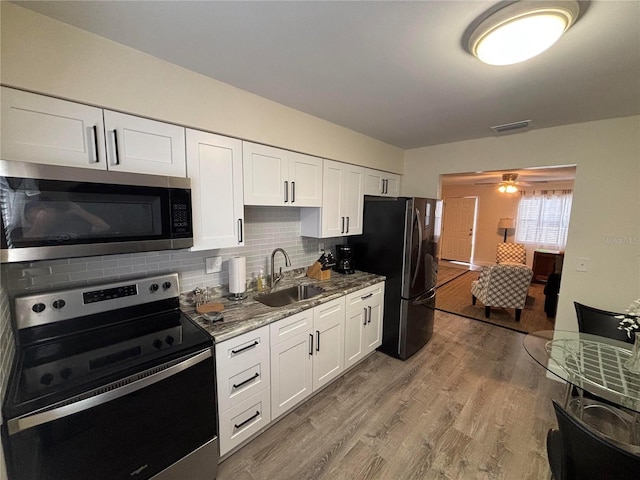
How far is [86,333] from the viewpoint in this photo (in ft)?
4.67

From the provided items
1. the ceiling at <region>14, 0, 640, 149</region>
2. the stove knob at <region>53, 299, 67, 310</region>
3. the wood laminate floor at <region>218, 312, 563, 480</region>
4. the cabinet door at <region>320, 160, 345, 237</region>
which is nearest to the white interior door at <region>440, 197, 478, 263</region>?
the wood laminate floor at <region>218, 312, 563, 480</region>

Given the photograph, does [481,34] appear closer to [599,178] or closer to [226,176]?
[226,176]

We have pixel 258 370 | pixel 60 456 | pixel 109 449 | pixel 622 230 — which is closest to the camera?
pixel 60 456

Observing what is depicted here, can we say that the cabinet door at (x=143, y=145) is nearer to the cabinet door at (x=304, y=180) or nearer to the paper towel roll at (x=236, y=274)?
the paper towel roll at (x=236, y=274)

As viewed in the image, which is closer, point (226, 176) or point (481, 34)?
point (481, 34)

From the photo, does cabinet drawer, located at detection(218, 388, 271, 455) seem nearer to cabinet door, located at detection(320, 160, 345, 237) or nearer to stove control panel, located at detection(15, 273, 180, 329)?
stove control panel, located at detection(15, 273, 180, 329)

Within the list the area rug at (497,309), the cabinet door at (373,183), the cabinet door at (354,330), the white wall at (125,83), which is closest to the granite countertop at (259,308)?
the cabinet door at (354,330)

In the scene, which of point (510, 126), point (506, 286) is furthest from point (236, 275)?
point (506, 286)

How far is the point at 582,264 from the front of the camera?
7.71ft

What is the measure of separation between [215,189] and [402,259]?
1.89m

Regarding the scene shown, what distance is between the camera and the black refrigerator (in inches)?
104

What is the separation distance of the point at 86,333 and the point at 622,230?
12.9 ft

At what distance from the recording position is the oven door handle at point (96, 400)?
912 millimetres

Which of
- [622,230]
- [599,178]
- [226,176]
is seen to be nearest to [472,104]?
[599,178]
